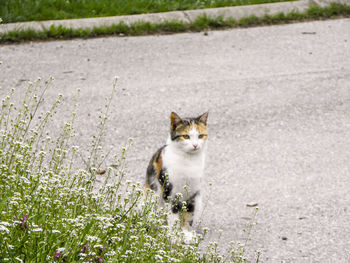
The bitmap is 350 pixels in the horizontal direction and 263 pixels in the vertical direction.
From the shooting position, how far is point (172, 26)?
8531mm

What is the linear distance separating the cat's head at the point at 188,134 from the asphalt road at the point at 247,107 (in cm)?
45

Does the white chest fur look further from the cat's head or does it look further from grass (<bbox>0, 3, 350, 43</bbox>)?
grass (<bbox>0, 3, 350, 43</bbox>)

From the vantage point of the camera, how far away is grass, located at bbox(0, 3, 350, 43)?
801 centimetres

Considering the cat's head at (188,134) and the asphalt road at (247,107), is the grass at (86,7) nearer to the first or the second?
the asphalt road at (247,107)

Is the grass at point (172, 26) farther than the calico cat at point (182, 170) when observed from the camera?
Yes

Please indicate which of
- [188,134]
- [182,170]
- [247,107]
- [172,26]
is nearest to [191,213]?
[182,170]

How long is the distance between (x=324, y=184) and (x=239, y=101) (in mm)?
1719

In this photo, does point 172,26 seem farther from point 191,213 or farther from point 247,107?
point 191,213

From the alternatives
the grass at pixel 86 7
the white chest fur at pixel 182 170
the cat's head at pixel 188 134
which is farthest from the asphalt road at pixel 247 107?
the grass at pixel 86 7

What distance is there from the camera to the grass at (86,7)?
27.0 ft

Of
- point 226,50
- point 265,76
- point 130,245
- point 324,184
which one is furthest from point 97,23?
point 130,245

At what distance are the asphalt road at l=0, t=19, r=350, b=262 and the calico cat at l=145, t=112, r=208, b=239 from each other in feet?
0.89

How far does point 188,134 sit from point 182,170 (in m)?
0.29

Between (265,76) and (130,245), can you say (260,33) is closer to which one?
(265,76)
